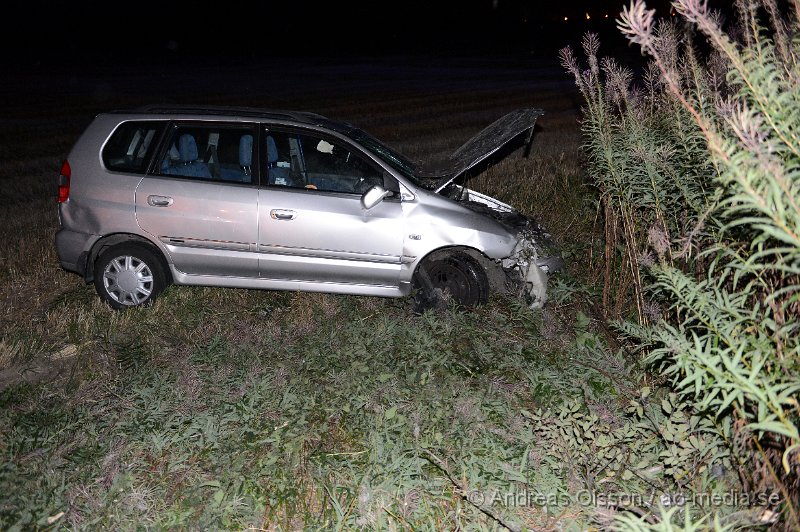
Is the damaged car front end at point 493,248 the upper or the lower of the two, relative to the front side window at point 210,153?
lower

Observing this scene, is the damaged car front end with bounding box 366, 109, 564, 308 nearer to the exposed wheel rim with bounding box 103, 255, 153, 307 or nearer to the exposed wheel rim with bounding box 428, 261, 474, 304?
the exposed wheel rim with bounding box 428, 261, 474, 304

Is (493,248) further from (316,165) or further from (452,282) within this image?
(316,165)

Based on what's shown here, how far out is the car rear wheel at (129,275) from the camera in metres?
7.39

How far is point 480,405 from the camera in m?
5.52

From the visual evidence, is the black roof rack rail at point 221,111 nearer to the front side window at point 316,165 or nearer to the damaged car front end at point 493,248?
the front side window at point 316,165

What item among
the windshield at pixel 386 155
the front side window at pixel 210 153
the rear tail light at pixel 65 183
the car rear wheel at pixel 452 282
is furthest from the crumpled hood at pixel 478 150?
the rear tail light at pixel 65 183

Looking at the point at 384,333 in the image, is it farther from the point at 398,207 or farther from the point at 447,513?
the point at 447,513

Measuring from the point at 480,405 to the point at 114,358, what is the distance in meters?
2.74

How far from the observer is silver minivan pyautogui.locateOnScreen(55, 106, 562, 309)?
23.4ft

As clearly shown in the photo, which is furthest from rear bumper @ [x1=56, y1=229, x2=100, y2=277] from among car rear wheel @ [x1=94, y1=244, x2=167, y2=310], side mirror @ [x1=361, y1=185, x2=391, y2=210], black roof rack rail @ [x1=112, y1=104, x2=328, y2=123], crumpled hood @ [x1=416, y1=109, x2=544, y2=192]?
crumpled hood @ [x1=416, y1=109, x2=544, y2=192]

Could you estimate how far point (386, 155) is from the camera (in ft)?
24.9

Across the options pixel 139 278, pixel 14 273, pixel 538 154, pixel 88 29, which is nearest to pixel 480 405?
pixel 139 278

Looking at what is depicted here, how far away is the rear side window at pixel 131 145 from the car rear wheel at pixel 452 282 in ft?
8.34

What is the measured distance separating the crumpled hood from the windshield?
110mm
